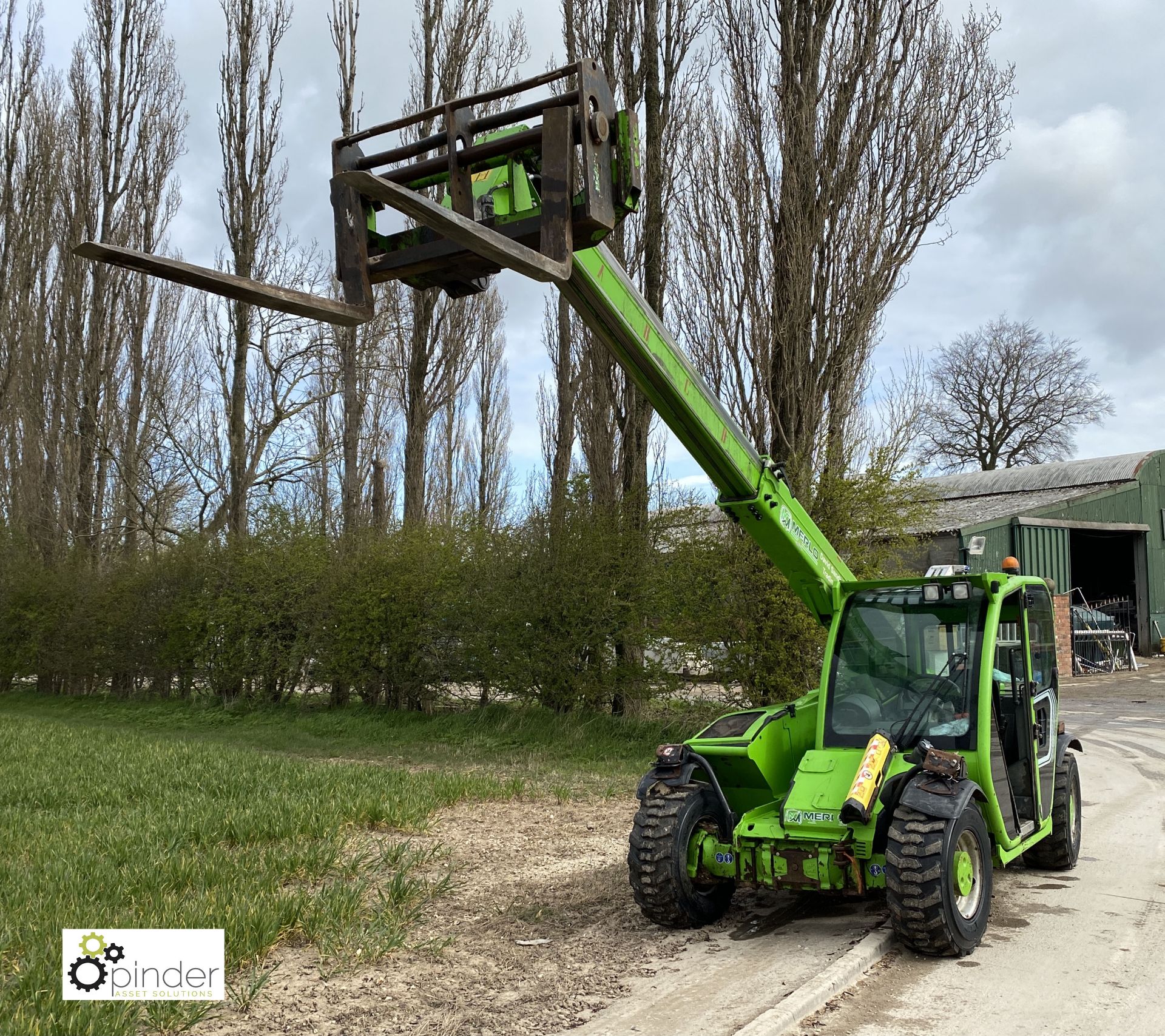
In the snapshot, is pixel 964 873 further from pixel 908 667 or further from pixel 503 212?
pixel 503 212

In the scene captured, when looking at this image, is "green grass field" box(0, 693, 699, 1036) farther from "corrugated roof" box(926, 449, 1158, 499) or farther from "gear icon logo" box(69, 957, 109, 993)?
"corrugated roof" box(926, 449, 1158, 499)

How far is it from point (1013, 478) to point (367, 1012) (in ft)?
113

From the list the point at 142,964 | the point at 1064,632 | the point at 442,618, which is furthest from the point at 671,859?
the point at 1064,632

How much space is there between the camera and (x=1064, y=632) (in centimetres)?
2330

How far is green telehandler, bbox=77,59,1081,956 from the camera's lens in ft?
14.6

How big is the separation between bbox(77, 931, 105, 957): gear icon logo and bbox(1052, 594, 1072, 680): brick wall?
22030mm

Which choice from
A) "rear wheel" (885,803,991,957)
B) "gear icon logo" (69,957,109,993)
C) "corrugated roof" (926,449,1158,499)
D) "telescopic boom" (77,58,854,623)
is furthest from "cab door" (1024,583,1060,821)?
"corrugated roof" (926,449,1158,499)

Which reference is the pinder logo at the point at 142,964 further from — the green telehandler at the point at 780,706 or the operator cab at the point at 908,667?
the operator cab at the point at 908,667

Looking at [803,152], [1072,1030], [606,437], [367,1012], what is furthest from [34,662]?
[1072,1030]

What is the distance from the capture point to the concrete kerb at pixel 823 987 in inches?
163

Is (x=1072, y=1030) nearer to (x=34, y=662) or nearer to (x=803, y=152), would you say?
(x=803, y=152)

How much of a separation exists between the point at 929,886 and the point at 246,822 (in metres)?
4.83

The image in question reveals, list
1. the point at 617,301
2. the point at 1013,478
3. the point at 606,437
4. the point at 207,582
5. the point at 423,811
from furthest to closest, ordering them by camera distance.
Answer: the point at 1013,478
the point at 207,582
the point at 606,437
the point at 423,811
the point at 617,301

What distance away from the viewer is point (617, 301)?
17.3ft
